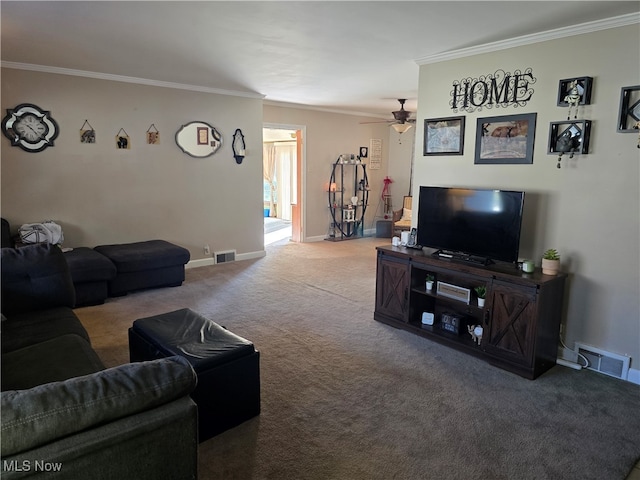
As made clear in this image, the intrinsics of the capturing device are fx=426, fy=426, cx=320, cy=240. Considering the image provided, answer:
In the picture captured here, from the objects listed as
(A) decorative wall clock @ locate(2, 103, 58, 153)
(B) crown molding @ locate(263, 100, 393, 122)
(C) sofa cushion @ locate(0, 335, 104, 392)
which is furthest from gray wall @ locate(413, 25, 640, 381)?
(A) decorative wall clock @ locate(2, 103, 58, 153)

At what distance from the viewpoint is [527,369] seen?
9.81 feet

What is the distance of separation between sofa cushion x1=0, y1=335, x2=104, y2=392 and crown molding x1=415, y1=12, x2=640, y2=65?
11.6 ft

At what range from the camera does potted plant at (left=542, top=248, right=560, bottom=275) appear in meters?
3.06

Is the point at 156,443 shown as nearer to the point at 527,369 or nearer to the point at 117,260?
the point at 527,369

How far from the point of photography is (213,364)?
87.8 inches

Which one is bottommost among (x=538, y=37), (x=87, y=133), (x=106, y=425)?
(x=106, y=425)

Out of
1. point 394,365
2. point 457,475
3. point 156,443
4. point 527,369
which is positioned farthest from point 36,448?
point 527,369

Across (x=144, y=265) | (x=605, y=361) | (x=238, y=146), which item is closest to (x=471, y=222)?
(x=605, y=361)

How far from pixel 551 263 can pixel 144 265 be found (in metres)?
3.96

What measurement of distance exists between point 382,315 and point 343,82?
2.90 meters

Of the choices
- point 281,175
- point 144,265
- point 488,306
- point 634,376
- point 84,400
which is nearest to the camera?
point 84,400

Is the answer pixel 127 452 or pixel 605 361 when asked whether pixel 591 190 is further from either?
pixel 127 452

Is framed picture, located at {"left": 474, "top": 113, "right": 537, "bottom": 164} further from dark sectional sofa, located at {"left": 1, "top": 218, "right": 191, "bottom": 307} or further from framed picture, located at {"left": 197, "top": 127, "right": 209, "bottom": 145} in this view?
framed picture, located at {"left": 197, "top": 127, "right": 209, "bottom": 145}

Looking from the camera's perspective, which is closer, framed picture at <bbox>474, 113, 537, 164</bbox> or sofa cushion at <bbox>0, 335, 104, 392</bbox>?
sofa cushion at <bbox>0, 335, 104, 392</bbox>
